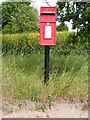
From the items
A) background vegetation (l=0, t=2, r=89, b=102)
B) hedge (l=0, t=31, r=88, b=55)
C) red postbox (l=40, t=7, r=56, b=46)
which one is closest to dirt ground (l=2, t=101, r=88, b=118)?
background vegetation (l=0, t=2, r=89, b=102)

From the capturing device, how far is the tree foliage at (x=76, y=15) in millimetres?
3500

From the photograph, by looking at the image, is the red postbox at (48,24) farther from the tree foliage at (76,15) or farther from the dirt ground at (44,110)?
the dirt ground at (44,110)

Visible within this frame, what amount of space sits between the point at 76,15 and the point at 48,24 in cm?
79

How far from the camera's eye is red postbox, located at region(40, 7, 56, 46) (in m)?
3.22

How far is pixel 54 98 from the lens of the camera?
308cm

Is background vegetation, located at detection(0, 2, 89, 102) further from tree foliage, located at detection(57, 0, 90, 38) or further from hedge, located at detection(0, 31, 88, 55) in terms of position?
hedge, located at detection(0, 31, 88, 55)

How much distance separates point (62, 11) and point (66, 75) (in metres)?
1.48

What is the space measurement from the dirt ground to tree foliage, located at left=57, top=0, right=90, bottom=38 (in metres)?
1.61

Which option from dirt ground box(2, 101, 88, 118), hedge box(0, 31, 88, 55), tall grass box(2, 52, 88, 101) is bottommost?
dirt ground box(2, 101, 88, 118)

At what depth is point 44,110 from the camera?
284 centimetres

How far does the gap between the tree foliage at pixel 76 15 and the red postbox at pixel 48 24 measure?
533mm

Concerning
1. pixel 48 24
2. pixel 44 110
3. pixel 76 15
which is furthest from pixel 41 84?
pixel 76 15

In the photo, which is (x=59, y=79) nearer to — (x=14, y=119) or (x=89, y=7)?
(x=14, y=119)

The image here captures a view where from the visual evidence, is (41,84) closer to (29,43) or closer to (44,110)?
(44,110)
